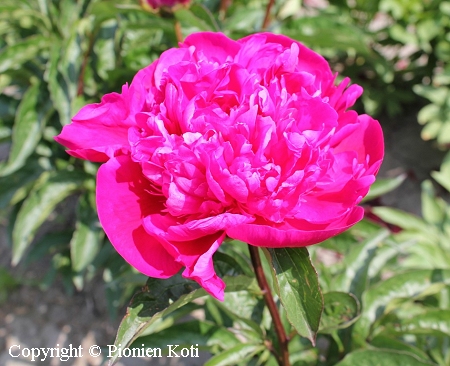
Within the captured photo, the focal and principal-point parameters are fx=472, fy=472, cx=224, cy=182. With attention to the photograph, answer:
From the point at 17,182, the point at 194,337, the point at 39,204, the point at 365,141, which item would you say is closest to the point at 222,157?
the point at 365,141

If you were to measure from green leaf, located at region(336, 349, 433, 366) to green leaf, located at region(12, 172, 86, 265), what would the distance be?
1.03 m

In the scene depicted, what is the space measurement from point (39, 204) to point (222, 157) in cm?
108

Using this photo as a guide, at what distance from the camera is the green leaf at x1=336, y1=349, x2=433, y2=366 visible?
0.88 metres

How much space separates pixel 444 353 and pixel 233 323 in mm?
549

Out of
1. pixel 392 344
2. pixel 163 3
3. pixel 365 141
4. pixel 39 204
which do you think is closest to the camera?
pixel 365 141

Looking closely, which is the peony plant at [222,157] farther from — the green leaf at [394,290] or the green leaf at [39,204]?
the green leaf at [39,204]

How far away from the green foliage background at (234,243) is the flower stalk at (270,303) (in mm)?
21

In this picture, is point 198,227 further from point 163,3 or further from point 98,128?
point 163,3

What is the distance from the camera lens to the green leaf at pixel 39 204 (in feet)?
4.93

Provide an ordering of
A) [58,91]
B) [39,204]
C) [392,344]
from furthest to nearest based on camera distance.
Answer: [39,204] → [58,91] → [392,344]

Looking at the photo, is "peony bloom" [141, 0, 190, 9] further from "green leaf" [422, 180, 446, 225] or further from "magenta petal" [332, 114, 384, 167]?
"green leaf" [422, 180, 446, 225]

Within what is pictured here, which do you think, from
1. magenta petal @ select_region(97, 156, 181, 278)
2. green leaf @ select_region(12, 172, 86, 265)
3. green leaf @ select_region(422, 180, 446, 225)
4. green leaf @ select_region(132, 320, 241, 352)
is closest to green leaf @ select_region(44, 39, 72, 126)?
green leaf @ select_region(12, 172, 86, 265)

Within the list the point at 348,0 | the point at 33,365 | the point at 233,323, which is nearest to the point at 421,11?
the point at 348,0

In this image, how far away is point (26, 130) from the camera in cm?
145
